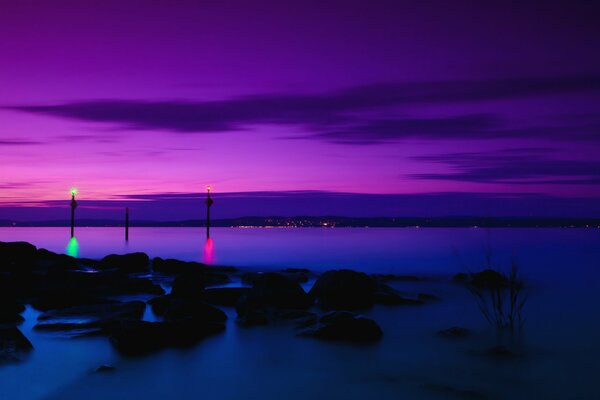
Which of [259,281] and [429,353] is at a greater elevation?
[259,281]

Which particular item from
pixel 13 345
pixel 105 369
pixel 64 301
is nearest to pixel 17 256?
pixel 64 301

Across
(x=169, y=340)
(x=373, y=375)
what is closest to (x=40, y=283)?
(x=169, y=340)

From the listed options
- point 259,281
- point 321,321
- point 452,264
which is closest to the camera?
point 321,321

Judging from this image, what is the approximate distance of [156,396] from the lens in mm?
9688

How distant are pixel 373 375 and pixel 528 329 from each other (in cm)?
620

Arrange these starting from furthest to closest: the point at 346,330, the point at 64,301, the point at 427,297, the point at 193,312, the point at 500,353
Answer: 1. the point at 427,297
2. the point at 64,301
3. the point at 193,312
4. the point at 346,330
5. the point at 500,353

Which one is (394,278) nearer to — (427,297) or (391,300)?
(427,297)

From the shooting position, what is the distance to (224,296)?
17.8 metres

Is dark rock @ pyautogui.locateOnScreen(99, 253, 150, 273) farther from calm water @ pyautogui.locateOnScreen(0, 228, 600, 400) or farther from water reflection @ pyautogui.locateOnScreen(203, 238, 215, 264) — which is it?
water reflection @ pyautogui.locateOnScreen(203, 238, 215, 264)

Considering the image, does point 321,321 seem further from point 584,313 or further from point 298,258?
point 298,258

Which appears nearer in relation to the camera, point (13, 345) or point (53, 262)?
point (13, 345)

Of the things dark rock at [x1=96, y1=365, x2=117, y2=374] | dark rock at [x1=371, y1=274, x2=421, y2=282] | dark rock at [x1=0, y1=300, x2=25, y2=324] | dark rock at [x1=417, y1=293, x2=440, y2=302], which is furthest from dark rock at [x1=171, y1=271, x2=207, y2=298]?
dark rock at [x1=371, y1=274, x2=421, y2=282]

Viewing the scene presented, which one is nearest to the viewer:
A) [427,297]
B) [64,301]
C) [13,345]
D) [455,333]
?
[13,345]

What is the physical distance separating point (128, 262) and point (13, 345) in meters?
17.3
